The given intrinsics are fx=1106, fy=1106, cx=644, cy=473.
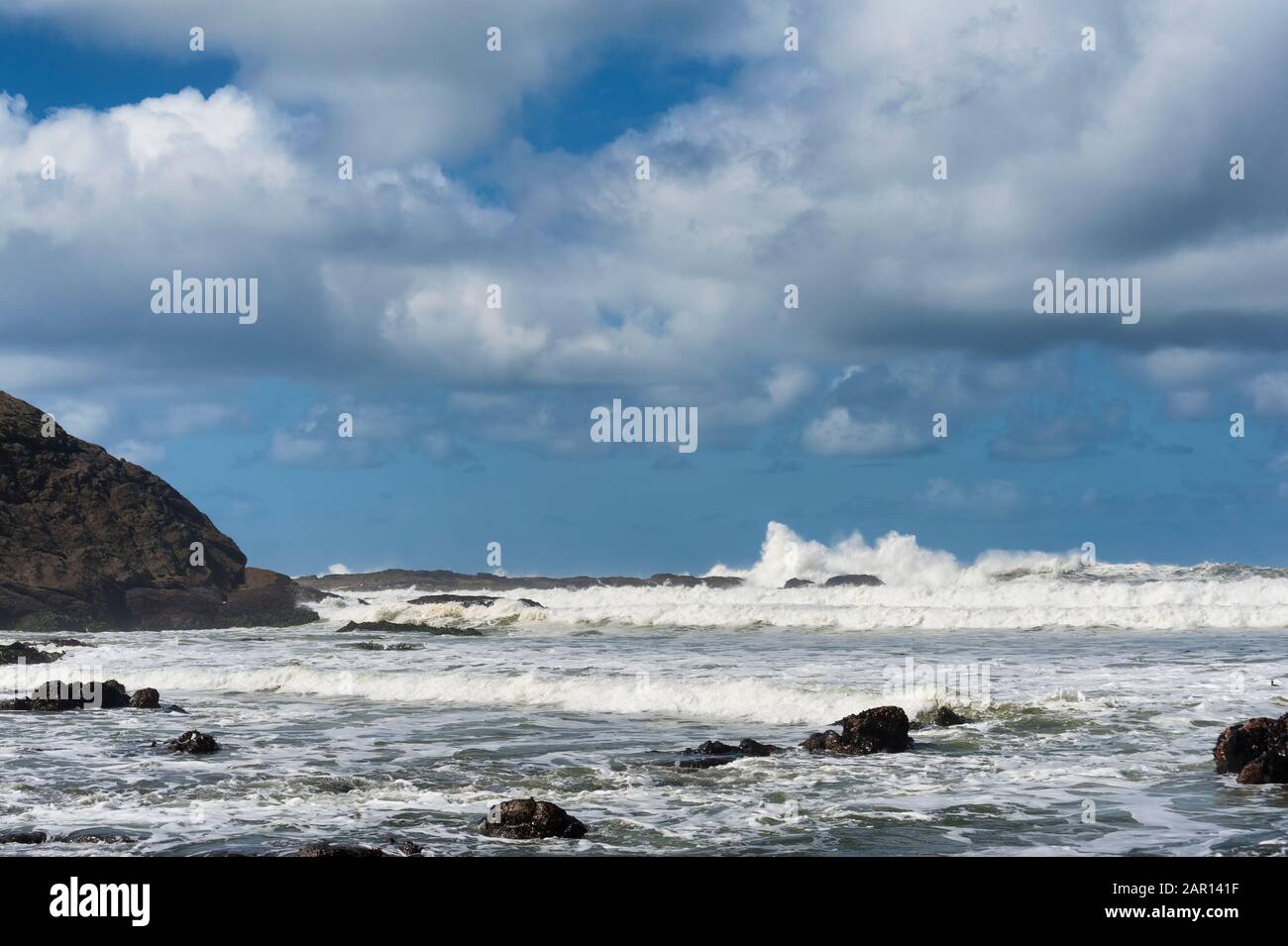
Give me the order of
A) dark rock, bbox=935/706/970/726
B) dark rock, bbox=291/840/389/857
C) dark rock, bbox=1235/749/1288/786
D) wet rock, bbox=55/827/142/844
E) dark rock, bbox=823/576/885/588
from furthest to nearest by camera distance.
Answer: dark rock, bbox=823/576/885/588, dark rock, bbox=935/706/970/726, dark rock, bbox=1235/749/1288/786, wet rock, bbox=55/827/142/844, dark rock, bbox=291/840/389/857

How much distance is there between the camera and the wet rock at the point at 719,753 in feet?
50.8

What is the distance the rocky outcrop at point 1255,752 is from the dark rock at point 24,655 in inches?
1117

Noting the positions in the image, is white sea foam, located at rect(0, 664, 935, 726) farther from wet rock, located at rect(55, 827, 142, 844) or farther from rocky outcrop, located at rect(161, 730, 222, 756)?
wet rock, located at rect(55, 827, 142, 844)

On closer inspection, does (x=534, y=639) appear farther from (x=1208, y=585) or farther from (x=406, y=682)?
(x=1208, y=585)

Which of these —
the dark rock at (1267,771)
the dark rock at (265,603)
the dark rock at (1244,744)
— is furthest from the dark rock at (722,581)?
the dark rock at (1267,771)

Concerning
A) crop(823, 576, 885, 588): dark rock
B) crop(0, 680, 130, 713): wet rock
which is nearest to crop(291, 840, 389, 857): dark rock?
crop(0, 680, 130, 713): wet rock

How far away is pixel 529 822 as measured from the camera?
11.2 meters

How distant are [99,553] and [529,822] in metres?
43.4

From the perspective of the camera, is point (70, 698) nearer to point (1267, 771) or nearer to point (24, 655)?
point (24, 655)

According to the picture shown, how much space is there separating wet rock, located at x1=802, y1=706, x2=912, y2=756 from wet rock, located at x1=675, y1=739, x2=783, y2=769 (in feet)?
2.61

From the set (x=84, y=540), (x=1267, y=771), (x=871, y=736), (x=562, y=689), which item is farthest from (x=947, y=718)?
(x=84, y=540)

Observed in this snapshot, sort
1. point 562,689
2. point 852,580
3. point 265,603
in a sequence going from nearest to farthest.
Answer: point 562,689 → point 265,603 → point 852,580

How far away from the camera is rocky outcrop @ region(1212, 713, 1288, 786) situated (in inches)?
526
